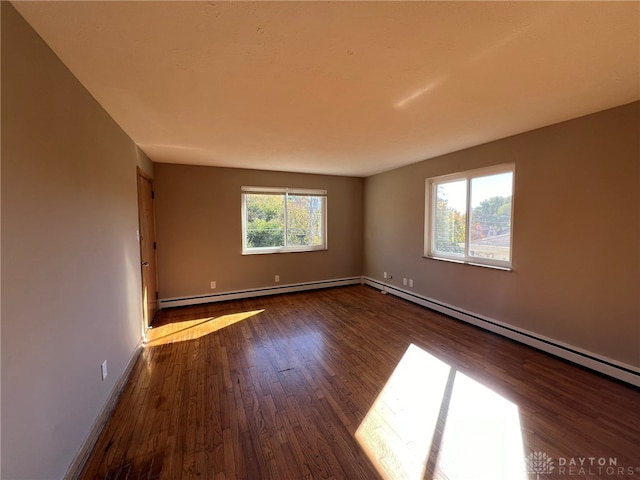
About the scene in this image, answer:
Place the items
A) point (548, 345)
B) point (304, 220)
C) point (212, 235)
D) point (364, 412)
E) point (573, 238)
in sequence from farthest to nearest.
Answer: point (304, 220) → point (212, 235) → point (548, 345) → point (573, 238) → point (364, 412)

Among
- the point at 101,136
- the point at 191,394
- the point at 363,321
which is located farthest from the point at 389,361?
the point at 101,136

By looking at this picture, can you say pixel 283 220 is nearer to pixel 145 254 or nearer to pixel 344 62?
pixel 145 254

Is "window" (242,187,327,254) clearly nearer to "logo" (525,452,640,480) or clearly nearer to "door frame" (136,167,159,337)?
"door frame" (136,167,159,337)

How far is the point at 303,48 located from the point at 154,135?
217 centimetres

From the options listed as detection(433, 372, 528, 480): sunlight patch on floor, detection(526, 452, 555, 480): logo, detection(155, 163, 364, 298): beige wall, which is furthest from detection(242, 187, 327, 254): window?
detection(526, 452, 555, 480): logo

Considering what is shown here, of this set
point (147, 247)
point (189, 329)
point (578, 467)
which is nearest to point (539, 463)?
point (578, 467)

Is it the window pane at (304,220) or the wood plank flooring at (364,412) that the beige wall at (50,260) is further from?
the window pane at (304,220)

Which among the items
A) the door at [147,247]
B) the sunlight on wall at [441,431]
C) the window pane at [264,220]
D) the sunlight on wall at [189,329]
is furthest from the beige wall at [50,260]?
the window pane at [264,220]

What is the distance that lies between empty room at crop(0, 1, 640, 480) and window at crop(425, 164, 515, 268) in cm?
3

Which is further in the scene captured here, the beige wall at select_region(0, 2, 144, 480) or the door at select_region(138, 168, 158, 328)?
the door at select_region(138, 168, 158, 328)

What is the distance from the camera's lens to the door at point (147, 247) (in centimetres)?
322

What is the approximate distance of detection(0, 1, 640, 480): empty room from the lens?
1215 millimetres

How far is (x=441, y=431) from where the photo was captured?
1758mm

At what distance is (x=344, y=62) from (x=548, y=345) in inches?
129
